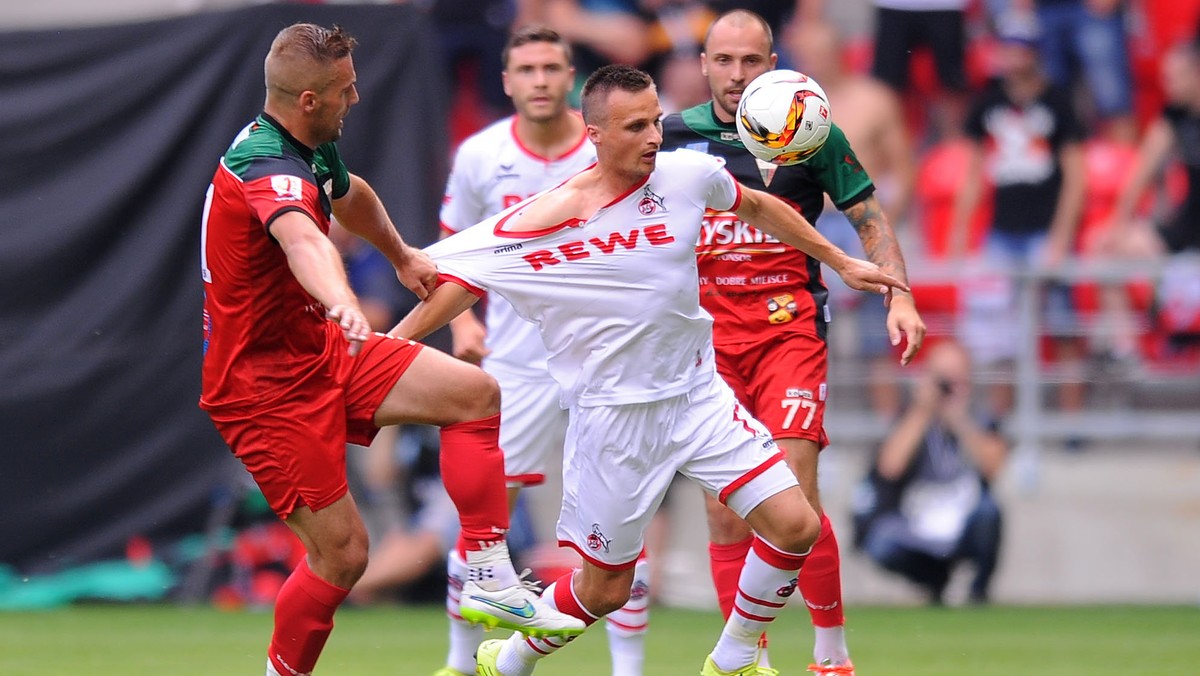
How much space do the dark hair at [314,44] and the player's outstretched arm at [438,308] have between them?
3.16 ft

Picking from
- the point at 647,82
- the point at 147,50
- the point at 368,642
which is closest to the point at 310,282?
the point at 647,82

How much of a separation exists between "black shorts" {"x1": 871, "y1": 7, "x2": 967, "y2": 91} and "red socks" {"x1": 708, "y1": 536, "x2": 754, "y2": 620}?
20.4 feet

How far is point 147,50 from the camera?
11445mm

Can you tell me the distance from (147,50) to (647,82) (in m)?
5.95

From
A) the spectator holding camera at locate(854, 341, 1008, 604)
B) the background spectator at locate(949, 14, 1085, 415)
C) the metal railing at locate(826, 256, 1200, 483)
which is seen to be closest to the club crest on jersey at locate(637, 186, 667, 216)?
the spectator holding camera at locate(854, 341, 1008, 604)

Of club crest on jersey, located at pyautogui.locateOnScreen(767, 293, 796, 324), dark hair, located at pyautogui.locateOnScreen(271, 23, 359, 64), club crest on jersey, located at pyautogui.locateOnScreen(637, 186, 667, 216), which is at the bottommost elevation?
club crest on jersey, located at pyautogui.locateOnScreen(767, 293, 796, 324)

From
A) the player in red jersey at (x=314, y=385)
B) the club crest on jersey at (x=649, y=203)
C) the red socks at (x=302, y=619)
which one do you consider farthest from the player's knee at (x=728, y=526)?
the red socks at (x=302, y=619)

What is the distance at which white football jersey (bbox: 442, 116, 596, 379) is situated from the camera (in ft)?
27.5

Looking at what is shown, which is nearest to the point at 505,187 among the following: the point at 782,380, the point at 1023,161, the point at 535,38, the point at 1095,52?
the point at 535,38

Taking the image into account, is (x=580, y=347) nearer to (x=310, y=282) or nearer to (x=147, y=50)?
(x=310, y=282)

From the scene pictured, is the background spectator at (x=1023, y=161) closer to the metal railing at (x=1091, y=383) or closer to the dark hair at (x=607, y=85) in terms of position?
the metal railing at (x=1091, y=383)

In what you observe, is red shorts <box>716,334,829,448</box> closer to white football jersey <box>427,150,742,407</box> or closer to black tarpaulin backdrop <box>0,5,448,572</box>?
white football jersey <box>427,150,742,407</box>

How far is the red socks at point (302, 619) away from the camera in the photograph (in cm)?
650

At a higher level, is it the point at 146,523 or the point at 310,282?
the point at 310,282
